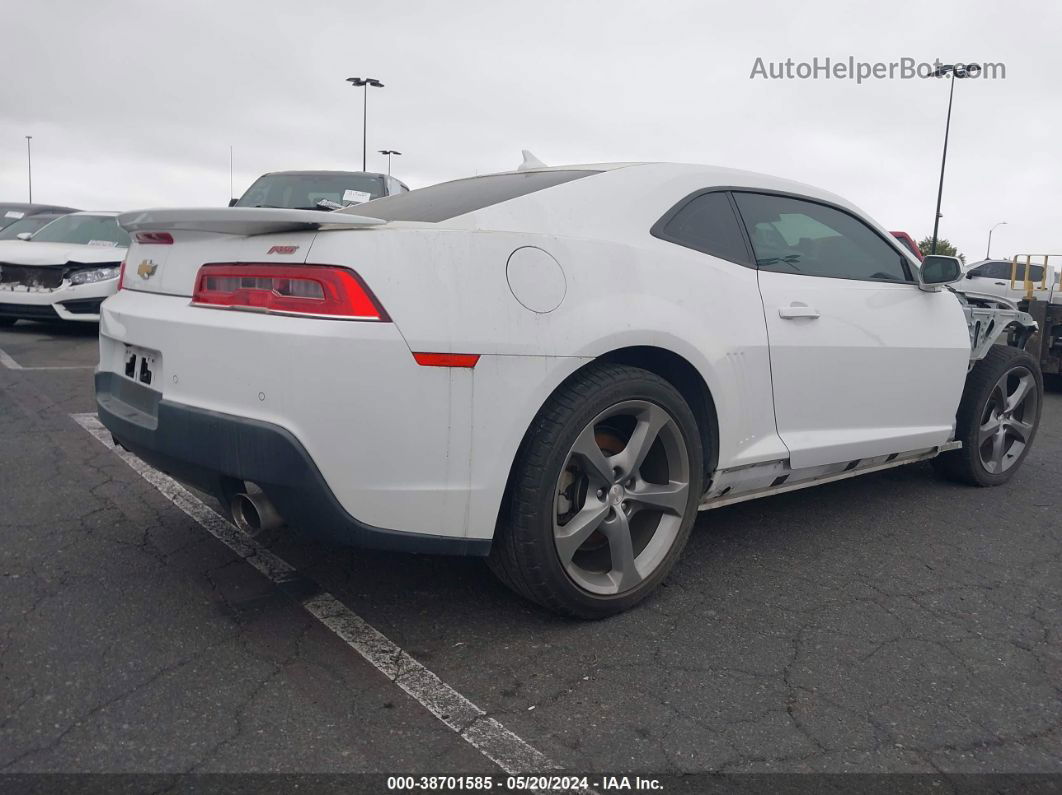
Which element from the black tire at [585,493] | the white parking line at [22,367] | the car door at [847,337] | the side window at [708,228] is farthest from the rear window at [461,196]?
the white parking line at [22,367]

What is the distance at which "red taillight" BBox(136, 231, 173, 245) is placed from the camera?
2.82 m

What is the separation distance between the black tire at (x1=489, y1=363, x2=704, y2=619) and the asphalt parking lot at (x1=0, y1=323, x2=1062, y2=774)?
0.16m

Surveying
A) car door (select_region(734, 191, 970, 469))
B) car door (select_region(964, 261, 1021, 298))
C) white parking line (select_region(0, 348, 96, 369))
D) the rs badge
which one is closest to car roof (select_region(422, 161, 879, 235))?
car door (select_region(734, 191, 970, 469))

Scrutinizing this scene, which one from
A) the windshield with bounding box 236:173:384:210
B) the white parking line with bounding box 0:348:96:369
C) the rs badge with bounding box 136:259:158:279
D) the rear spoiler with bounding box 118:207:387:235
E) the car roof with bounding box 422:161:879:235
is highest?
the windshield with bounding box 236:173:384:210

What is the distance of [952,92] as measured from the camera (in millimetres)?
30109

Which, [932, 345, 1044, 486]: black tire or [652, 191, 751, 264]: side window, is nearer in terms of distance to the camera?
[652, 191, 751, 264]: side window

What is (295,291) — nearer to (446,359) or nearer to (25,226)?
(446,359)

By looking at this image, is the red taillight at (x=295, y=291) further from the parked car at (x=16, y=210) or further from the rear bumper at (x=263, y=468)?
the parked car at (x=16, y=210)

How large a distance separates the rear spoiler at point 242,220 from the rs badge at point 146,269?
133mm

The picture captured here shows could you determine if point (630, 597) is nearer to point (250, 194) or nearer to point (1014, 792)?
point (1014, 792)

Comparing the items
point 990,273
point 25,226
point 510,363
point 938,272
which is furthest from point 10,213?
point 990,273

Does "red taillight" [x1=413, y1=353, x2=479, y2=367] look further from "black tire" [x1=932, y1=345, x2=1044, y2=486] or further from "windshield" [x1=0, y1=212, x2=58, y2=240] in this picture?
"windshield" [x1=0, y1=212, x2=58, y2=240]

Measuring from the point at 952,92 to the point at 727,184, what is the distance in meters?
31.6

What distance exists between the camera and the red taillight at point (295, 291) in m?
2.28
